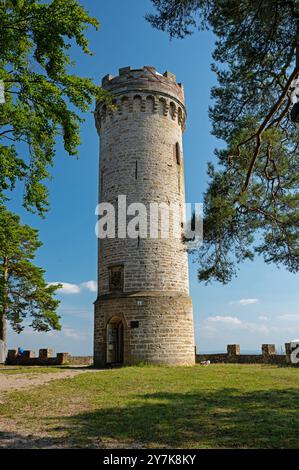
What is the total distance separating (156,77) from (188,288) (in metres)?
10.6

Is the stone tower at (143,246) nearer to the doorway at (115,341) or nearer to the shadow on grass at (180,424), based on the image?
the doorway at (115,341)

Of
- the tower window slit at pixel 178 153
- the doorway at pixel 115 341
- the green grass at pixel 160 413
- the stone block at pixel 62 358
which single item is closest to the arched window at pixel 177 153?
the tower window slit at pixel 178 153

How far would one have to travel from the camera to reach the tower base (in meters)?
16.7

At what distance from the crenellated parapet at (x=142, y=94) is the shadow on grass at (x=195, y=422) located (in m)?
14.4

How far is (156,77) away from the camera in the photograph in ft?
65.2

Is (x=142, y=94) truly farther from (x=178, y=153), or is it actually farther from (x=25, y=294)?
(x=25, y=294)

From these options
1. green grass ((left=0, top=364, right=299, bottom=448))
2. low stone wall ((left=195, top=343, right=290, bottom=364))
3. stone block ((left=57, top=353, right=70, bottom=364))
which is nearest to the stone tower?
low stone wall ((left=195, top=343, right=290, bottom=364))

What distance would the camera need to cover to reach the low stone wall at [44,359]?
21625mm

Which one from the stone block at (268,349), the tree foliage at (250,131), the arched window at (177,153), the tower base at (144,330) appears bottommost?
the stone block at (268,349)

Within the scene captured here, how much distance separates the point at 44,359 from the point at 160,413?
16.4 meters

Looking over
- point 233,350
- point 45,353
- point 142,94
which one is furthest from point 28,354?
point 142,94

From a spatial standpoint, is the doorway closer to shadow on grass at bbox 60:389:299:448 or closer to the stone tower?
the stone tower
